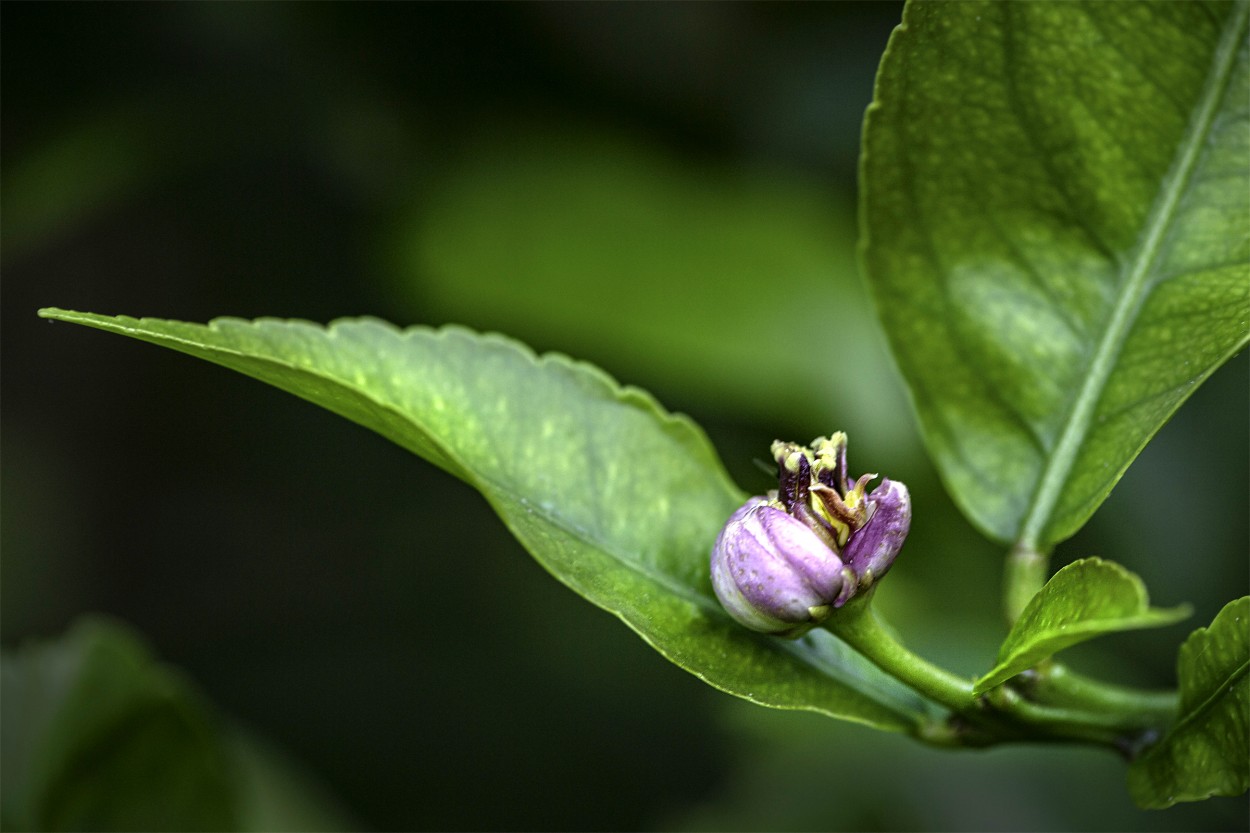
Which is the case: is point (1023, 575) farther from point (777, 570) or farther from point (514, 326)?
point (514, 326)

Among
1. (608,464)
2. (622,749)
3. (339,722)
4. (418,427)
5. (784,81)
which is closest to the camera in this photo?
(418,427)

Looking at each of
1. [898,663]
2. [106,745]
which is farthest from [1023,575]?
[106,745]

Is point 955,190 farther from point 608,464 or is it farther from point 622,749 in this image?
point 622,749

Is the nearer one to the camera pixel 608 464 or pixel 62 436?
pixel 608 464

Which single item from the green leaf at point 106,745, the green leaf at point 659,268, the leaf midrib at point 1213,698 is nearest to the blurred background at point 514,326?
the green leaf at point 659,268

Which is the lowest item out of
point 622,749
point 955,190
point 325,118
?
point 622,749

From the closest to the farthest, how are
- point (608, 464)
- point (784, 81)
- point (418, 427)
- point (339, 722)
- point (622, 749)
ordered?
point (418, 427), point (608, 464), point (784, 81), point (622, 749), point (339, 722)

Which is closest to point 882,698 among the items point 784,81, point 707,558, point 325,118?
point 707,558
